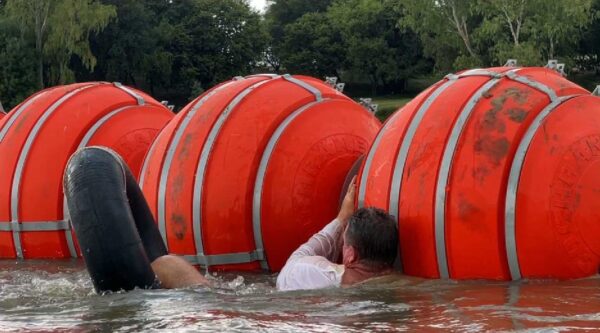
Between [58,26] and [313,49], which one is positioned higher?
[58,26]

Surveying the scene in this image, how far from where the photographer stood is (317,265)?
558 centimetres

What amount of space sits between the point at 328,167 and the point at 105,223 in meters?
1.86

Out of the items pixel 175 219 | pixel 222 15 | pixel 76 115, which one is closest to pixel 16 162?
pixel 76 115

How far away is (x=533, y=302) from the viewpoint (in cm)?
448

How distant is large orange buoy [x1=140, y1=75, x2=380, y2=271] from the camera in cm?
661

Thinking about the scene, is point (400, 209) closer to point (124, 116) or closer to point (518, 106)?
point (518, 106)

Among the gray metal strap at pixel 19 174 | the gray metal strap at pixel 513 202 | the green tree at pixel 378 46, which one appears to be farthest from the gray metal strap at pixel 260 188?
the green tree at pixel 378 46

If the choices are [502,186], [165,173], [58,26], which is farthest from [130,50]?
[502,186]

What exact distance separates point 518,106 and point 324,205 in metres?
1.83

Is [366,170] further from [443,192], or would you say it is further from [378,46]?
[378,46]

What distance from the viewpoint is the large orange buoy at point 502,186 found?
5.09 meters

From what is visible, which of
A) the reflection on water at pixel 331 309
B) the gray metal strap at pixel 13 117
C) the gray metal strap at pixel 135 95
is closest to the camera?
the reflection on water at pixel 331 309

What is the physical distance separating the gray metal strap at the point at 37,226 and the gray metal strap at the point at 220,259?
175 cm

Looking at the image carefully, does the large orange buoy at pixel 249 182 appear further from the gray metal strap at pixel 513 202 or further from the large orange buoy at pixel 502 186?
the gray metal strap at pixel 513 202
